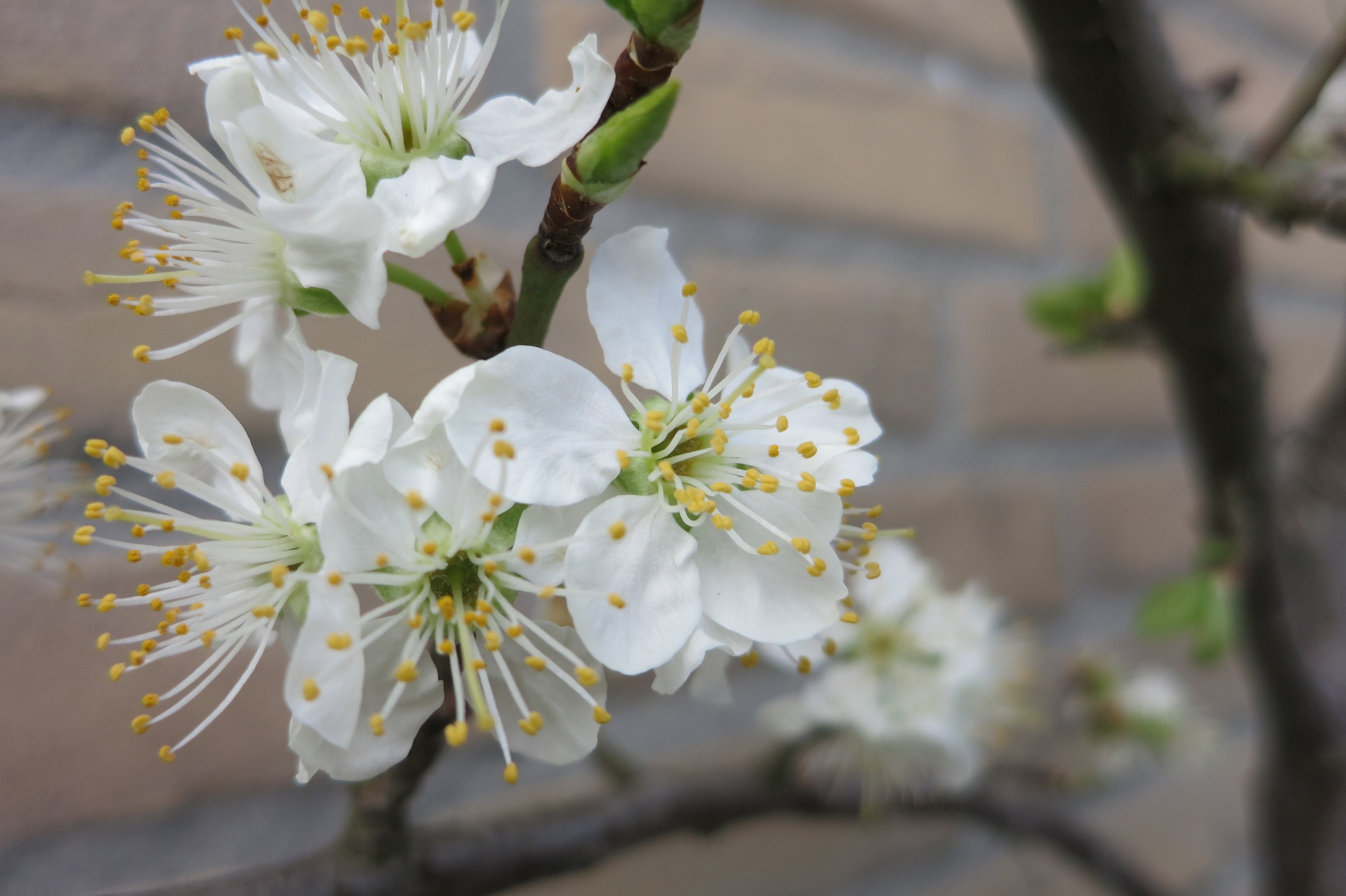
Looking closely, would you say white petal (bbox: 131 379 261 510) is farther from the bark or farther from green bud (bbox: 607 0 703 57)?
the bark

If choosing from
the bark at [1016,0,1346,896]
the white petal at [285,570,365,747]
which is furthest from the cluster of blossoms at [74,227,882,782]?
the bark at [1016,0,1346,896]

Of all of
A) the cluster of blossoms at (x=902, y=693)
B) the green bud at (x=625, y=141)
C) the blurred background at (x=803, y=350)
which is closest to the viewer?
the green bud at (x=625, y=141)

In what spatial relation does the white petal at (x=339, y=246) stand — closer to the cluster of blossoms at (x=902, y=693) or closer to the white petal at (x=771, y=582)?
the white petal at (x=771, y=582)

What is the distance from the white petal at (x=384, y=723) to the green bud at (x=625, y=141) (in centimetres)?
12


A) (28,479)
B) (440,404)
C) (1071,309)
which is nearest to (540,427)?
(440,404)

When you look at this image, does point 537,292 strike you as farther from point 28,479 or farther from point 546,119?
point 28,479

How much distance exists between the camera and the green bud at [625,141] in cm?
17

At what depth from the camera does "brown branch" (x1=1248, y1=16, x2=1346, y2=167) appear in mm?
335

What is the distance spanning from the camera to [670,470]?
0.74 feet

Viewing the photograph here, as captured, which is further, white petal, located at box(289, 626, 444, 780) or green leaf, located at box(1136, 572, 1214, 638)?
green leaf, located at box(1136, 572, 1214, 638)

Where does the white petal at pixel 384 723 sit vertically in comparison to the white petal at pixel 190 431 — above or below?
below

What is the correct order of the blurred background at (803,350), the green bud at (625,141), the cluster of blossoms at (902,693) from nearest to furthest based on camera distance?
the green bud at (625,141)
the blurred background at (803,350)
the cluster of blossoms at (902,693)

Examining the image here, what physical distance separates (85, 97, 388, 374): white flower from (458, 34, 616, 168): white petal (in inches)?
1.3

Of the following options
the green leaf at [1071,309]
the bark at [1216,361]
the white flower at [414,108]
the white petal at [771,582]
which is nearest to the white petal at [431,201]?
the white flower at [414,108]
